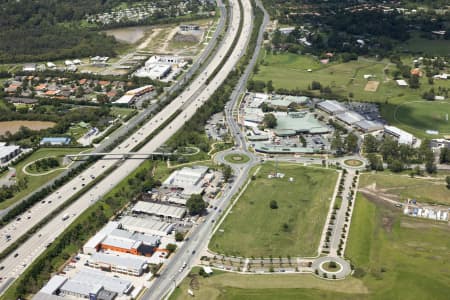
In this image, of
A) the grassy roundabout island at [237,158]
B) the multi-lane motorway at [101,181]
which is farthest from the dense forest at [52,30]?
the grassy roundabout island at [237,158]

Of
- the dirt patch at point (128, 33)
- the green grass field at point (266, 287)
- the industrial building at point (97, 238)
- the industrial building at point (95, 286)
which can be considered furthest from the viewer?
the dirt patch at point (128, 33)

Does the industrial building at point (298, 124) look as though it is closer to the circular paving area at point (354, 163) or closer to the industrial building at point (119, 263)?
the circular paving area at point (354, 163)

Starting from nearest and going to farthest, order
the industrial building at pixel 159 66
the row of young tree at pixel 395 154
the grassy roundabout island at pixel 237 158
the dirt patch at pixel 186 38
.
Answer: the row of young tree at pixel 395 154 < the grassy roundabout island at pixel 237 158 < the industrial building at pixel 159 66 < the dirt patch at pixel 186 38

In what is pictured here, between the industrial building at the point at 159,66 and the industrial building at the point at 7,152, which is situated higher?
the industrial building at the point at 159,66

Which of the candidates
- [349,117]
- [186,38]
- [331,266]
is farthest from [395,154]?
[186,38]

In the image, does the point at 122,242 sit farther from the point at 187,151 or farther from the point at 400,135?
the point at 400,135

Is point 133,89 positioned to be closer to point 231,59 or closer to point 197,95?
point 197,95
